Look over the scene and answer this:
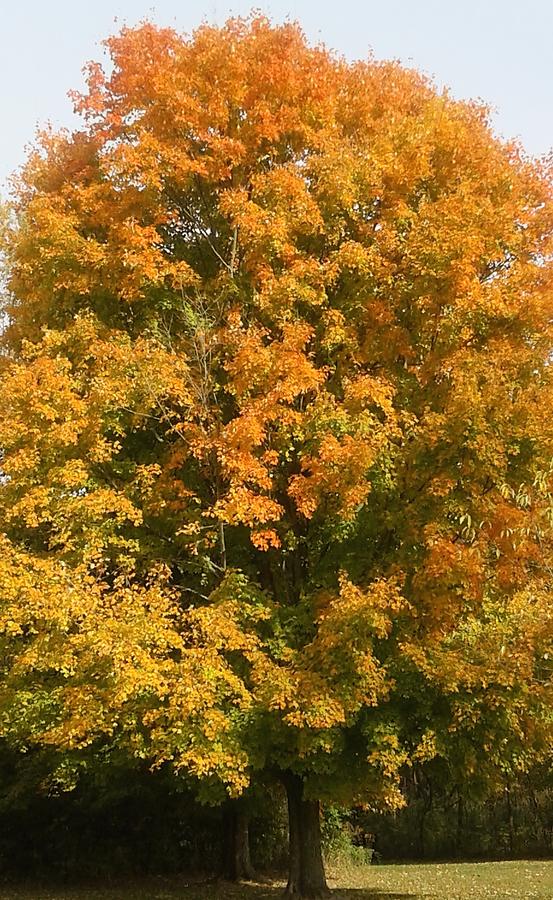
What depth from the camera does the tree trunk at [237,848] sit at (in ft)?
55.5

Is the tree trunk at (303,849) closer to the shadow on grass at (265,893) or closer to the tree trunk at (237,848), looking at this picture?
the shadow on grass at (265,893)

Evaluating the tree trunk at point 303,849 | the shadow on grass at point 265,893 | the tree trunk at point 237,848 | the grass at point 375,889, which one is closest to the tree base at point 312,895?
the tree trunk at point 303,849

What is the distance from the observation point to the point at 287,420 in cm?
966

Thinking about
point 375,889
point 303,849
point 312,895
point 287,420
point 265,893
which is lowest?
point 375,889

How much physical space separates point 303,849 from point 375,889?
5.37 metres

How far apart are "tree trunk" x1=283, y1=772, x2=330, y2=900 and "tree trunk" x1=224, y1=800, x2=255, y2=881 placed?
5331 mm

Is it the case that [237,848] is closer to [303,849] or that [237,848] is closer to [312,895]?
[303,849]

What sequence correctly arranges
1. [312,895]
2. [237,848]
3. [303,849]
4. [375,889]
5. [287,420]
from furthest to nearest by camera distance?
1. [237,848]
2. [375,889]
3. [303,849]
4. [312,895]
5. [287,420]

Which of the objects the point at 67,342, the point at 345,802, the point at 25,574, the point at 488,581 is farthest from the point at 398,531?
the point at 67,342

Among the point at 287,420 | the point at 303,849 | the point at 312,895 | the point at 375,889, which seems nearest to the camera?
the point at 287,420

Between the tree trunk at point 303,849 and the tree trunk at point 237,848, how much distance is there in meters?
5.33

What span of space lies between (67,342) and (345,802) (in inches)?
286

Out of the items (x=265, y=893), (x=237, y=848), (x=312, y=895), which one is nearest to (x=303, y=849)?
(x=312, y=895)

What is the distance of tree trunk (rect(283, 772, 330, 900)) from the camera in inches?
439
